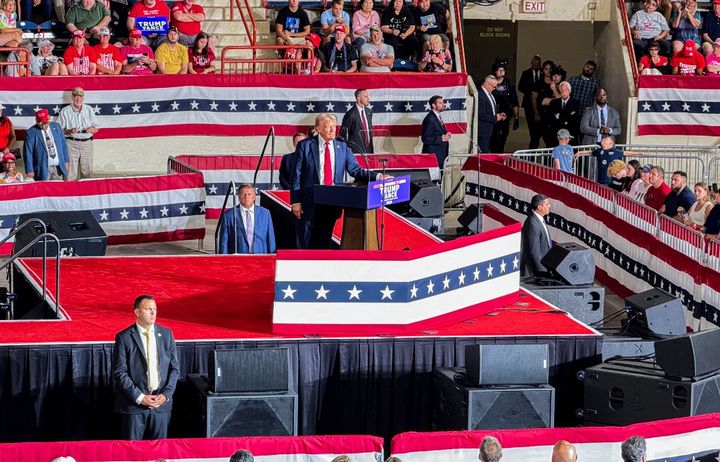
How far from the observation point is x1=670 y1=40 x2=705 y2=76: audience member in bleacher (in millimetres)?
27594

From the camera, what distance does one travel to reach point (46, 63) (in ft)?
81.9

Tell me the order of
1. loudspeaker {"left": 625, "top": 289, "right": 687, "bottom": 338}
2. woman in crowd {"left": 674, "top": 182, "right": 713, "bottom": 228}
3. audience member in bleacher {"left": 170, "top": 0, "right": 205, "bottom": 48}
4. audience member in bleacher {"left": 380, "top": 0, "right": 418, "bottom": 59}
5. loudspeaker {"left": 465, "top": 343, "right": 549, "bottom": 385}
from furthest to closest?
audience member in bleacher {"left": 380, "top": 0, "right": 418, "bottom": 59}, audience member in bleacher {"left": 170, "top": 0, "right": 205, "bottom": 48}, woman in crowd {"left": 674, "top": 182, "right": 713, "bottom": 228}, loudspeaker {"left": 625, "top": 289, "right": 687, "bottom": 338}, loudspeaker {"left": 465, "top": 343, "right": 549, "bottom": 385}

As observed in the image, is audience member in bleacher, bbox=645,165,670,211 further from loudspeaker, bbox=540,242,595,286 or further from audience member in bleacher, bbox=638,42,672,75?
audience member in bleacher, bbox=638,42,672,75

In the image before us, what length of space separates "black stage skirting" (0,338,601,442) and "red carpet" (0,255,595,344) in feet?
0.54

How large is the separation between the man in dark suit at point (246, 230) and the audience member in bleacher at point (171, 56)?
8674 mm

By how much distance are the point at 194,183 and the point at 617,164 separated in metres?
5.99

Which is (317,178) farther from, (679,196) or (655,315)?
(679,196)

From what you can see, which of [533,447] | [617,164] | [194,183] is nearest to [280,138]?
[194,183]

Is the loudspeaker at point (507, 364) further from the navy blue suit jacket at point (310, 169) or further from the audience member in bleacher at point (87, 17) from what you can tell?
the audience member in bleacher at point (87, 17)

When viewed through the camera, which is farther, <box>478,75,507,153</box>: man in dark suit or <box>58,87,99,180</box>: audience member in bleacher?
<box>478,75,507,153</box>: man in dark suit

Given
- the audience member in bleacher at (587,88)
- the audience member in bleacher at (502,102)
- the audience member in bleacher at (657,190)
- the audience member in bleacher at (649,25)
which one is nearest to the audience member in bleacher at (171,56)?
the audience member in bleacher at (502,102)

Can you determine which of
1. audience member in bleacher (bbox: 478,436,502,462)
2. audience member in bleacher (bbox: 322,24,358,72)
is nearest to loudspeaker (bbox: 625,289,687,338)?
audience member in bleacher (bbox: 478,436,502,462)

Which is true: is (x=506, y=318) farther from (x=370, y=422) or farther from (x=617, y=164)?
(x=617, y=164)

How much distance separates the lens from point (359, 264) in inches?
544
